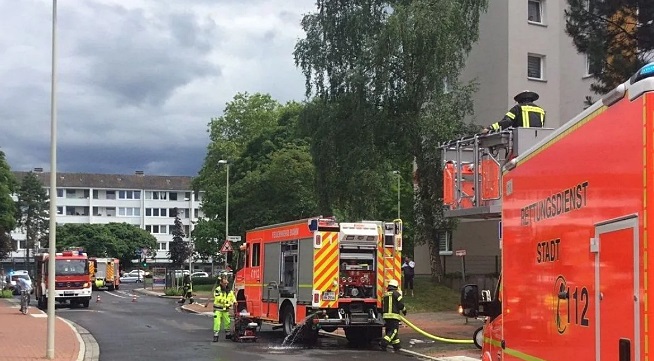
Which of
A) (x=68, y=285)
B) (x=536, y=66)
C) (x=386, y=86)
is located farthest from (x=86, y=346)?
(x=536, y=66)

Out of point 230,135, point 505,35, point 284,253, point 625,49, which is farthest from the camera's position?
point 230,135

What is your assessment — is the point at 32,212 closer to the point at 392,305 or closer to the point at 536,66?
the point at 536,66

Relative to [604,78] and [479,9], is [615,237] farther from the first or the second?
[479,9]

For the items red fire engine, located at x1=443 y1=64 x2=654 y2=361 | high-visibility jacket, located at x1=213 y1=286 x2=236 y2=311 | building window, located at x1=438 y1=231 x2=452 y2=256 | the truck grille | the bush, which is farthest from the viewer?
the bush

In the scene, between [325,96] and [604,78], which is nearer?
[604,78]

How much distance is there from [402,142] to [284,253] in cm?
1190

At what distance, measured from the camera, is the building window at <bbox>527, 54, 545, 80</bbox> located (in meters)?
36.4

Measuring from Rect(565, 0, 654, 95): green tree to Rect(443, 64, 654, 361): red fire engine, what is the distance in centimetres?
1312

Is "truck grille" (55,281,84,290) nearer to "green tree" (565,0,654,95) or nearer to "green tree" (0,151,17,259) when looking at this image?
"green tree" (0,151,17,259)

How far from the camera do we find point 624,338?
3658mm

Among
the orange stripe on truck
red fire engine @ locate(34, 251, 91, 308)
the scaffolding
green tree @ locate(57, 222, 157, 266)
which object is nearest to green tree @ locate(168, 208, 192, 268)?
red fire engine @ locate(34, 251, 91, 308)

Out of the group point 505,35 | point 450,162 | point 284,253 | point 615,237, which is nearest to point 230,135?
point 505,35

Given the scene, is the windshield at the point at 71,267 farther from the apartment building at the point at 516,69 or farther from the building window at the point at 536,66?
the building window at the point at 536,66

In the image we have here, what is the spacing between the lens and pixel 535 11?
36656mm
